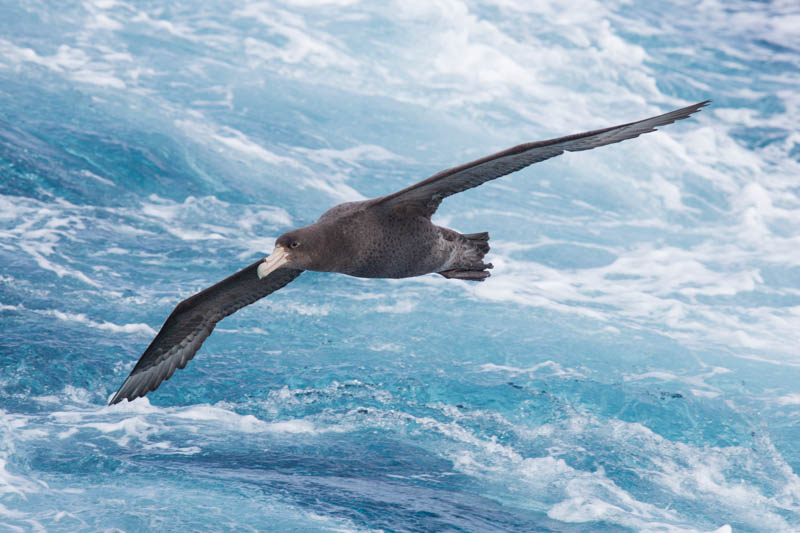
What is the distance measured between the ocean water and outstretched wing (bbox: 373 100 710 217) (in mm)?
3594

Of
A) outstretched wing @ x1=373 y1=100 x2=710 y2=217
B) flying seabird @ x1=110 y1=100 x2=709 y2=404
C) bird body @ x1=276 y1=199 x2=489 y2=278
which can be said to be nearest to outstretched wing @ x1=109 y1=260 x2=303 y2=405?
flying seabird @ x1=110 y1=100 x2=709 y2=404

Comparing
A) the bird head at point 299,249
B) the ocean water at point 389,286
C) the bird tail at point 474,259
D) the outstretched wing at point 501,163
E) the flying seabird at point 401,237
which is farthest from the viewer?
the ocean water at point 389,286

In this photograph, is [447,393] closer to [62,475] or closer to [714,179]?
[62,475]

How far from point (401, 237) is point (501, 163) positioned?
0.96 meters

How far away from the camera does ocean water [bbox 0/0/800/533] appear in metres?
10.3

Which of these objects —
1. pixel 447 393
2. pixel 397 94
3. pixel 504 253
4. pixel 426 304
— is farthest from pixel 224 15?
pixel 447 393

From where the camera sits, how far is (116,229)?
16.3m

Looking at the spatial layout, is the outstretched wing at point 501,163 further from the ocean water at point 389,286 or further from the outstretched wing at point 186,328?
the ocean water at point 389,286

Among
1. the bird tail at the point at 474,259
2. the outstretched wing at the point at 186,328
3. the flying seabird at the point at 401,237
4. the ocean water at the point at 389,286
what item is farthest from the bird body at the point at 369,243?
the ocean water at the point at 389,286

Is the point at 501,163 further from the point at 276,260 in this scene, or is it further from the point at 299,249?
the point at 276,260

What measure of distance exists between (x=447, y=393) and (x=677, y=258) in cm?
931

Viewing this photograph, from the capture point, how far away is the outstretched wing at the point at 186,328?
848 centimetres

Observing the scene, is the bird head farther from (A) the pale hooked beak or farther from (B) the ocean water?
(B) the ocean water

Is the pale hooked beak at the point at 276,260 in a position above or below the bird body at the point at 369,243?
below
